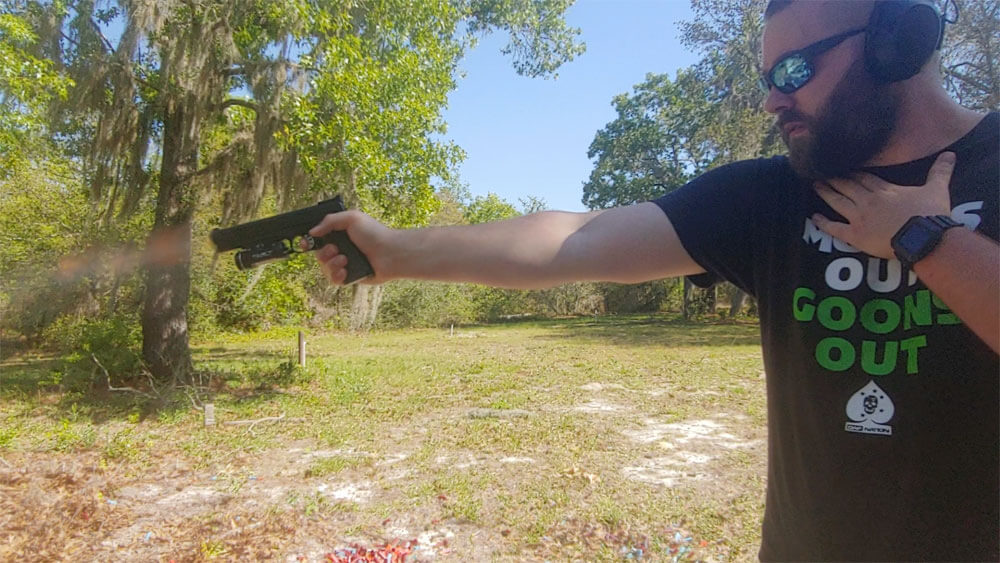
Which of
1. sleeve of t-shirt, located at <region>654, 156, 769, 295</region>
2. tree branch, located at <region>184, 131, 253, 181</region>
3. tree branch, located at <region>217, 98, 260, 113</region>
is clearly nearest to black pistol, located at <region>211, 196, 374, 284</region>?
sleeve of t-shirt, located at <region>654, 156, 769, 295</region>

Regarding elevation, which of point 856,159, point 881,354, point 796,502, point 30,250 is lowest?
point 796,502

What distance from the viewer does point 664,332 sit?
57.4 ft

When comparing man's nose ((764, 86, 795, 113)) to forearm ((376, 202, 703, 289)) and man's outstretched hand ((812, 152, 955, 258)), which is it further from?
forearm ((376, 202, 703, 289))

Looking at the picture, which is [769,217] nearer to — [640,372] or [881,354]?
[881,354]

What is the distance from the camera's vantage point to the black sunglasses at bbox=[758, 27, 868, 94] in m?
1.13

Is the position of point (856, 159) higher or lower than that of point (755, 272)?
higher

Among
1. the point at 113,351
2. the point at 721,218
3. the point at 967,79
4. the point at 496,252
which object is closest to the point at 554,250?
the point at 496,252

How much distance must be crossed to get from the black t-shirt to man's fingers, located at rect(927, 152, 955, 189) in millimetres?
23

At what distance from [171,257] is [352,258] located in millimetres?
7511

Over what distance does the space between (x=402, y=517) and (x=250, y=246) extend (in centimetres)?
295

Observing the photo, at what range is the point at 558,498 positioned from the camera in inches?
166

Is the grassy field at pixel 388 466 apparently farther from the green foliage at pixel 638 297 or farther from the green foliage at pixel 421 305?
the green foliage at pixel 638 297

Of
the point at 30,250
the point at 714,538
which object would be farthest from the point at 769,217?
the point at 30,250

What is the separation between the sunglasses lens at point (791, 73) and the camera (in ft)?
3.81
